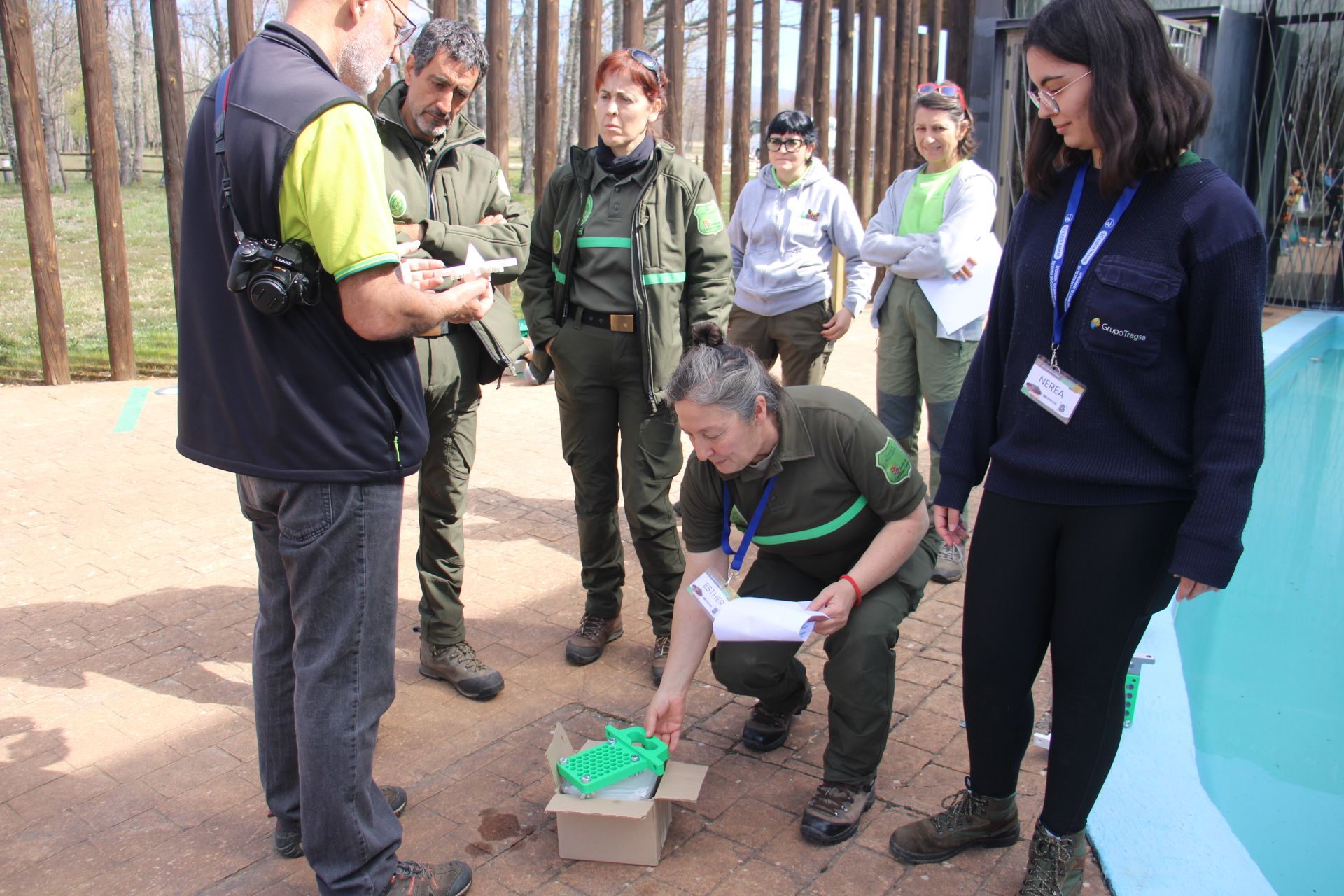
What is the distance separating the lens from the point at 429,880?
2422mm

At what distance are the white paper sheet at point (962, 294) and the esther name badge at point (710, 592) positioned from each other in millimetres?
2022

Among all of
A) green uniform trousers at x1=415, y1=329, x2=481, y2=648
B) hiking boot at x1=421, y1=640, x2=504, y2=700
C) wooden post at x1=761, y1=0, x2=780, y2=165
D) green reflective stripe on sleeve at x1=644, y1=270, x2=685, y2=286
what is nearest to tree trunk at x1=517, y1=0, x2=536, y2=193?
wooden post at x1=761, y1=0, x2=780, y2=165

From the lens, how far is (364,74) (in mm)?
2258

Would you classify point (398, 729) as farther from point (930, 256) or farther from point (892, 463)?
point (930, 256)

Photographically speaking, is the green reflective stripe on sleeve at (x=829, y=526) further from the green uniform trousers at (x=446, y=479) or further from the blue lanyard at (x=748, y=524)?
the green uniform trousers at (x=446, y=479)

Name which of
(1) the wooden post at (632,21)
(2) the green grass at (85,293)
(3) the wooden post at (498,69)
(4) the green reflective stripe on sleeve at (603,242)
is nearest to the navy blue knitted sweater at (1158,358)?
(4) the green reflective stripe on sleeve at (603,242)

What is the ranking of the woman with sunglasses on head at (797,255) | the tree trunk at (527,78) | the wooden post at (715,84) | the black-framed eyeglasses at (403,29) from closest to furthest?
the black-framed eyeglasses at (403,29)
the woman with sunglasses on head at (797,255)
the wooden post at (715,84)
the tree trunk at (527,78)

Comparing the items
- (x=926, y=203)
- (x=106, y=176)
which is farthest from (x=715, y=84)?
(x=106, y=176)

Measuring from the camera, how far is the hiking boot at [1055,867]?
7.97 feet

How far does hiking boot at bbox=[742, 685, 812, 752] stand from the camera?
314 cm

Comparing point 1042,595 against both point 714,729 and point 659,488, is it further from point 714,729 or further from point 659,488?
point 659,488

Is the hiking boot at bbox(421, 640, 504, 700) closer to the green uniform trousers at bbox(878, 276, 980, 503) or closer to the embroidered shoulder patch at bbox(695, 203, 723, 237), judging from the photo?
the embroidered shoulder patch at bbox(695, 203, 723, 237)

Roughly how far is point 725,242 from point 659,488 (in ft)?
2.93

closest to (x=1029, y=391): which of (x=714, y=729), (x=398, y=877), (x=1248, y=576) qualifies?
(x=714, y=729)
